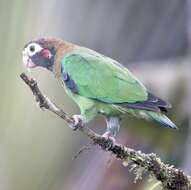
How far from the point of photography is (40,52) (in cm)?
575

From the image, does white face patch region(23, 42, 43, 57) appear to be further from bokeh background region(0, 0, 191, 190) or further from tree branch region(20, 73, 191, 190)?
tree branch region(20, 73, 191, 190)

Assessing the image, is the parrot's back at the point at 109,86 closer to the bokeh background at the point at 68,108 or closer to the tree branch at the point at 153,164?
the tree branch at the point at 153,164

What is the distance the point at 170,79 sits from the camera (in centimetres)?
773

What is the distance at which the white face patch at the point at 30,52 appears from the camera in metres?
5.65

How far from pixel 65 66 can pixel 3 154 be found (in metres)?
1.28

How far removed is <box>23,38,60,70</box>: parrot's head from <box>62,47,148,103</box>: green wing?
0.13 meters

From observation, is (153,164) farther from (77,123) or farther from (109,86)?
(109,86)

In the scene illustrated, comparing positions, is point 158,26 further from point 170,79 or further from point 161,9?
point 170,79

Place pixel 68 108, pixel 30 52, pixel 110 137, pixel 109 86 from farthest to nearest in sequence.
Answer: pixel 68 108 < pixel 30 52 < pixel 109 86 < pixel 110 137

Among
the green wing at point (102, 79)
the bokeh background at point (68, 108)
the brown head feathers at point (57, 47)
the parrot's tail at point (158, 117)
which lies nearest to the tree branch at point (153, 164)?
the parrot's tail at point (158, 117)

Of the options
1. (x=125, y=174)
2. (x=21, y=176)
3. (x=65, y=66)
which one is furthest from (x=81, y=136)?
(x=65, y=66)

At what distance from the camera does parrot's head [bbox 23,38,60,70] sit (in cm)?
567

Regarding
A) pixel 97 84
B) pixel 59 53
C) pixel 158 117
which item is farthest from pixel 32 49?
pixel 158 117

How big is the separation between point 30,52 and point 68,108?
1.78 m
